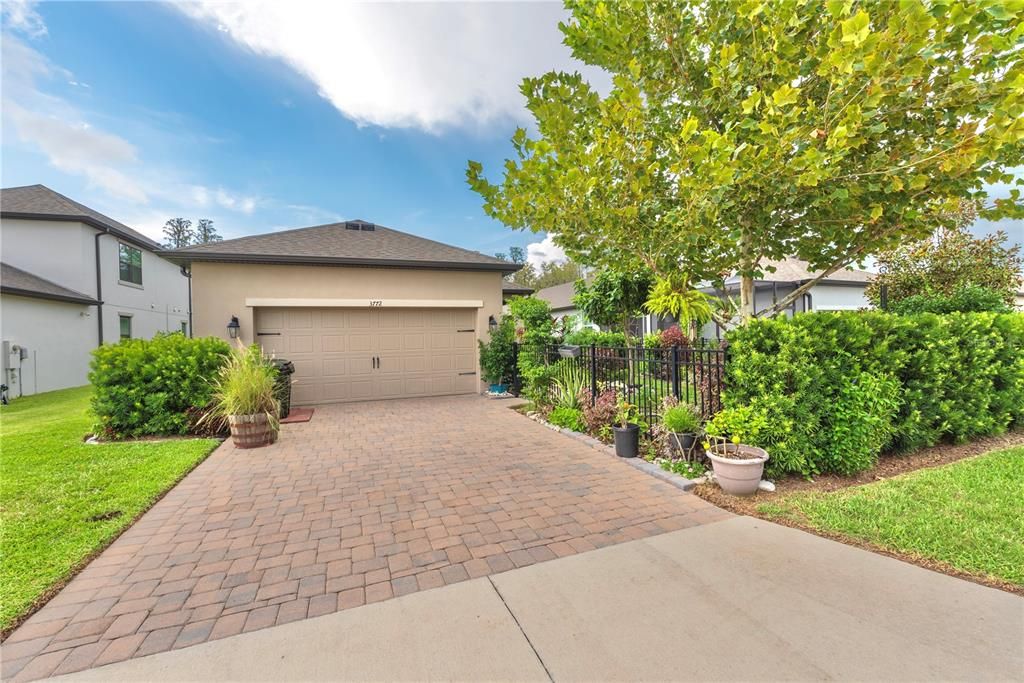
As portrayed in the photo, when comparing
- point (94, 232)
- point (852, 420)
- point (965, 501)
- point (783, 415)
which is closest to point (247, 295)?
point (94, 232)

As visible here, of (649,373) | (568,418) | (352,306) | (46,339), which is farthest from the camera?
(46,339)

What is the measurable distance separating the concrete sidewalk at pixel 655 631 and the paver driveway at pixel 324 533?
0.23 meters

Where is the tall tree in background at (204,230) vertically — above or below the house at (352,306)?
above

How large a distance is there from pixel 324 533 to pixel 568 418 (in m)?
4.10

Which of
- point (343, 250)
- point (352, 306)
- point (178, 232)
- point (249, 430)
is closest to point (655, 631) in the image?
point (249, 430)

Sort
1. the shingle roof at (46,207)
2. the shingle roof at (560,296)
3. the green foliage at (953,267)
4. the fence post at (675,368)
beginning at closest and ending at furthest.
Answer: the fence post at (675,368), the green foliage at (953,267), the shingle roof at (46,207), the shingle roof at (560,296)

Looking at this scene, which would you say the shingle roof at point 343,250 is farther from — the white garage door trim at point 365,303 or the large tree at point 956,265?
the large tree at point 956,265

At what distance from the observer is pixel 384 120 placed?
11.2m

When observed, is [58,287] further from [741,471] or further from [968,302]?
[968,302]

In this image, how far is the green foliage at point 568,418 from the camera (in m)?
6.25

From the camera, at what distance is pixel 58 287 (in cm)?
1198

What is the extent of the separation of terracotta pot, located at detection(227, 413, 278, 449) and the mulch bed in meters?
5.64

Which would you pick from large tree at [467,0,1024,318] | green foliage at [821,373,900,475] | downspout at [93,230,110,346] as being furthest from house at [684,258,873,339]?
downspout at [93,230,110,346]

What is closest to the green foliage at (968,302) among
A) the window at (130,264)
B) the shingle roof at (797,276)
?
the shingle roof at (797,276)
